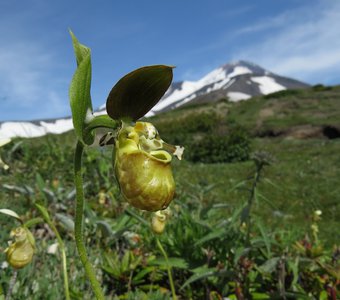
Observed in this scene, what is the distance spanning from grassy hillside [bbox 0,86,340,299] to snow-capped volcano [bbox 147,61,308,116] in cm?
3799

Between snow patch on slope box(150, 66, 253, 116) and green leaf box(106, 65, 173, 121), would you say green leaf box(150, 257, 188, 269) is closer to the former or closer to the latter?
green leaf box(106, 65, 173, 121)

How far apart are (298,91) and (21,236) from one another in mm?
28909

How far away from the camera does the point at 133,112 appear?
1.13 metres

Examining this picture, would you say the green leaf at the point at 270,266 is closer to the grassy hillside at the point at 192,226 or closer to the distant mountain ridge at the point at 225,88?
the grassy hillside at the point at 192,226

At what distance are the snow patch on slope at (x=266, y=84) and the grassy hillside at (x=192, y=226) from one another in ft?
257

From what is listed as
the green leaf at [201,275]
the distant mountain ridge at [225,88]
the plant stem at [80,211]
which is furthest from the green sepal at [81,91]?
the distant mountain ridge at [225,88]

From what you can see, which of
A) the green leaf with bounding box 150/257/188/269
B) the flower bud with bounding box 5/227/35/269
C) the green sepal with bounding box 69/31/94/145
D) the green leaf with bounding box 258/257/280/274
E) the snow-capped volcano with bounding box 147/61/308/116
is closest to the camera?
the green sepal with bounding box 69/31/94/145

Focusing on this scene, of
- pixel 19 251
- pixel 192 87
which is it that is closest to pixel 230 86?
pixel 192 87

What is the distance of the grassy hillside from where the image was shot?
8.01 ft

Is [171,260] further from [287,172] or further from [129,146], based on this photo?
[287,172]

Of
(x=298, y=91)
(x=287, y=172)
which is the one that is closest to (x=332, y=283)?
(x=287, y=172)

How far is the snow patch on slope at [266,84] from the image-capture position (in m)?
92.2

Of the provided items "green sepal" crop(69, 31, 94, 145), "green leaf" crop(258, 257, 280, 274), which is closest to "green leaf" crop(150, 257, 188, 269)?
"green leaf" crop(258, 257, 280, 274)

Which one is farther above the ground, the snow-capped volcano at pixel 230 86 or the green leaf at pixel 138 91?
the snow-capped volcano at pixel 230 86
